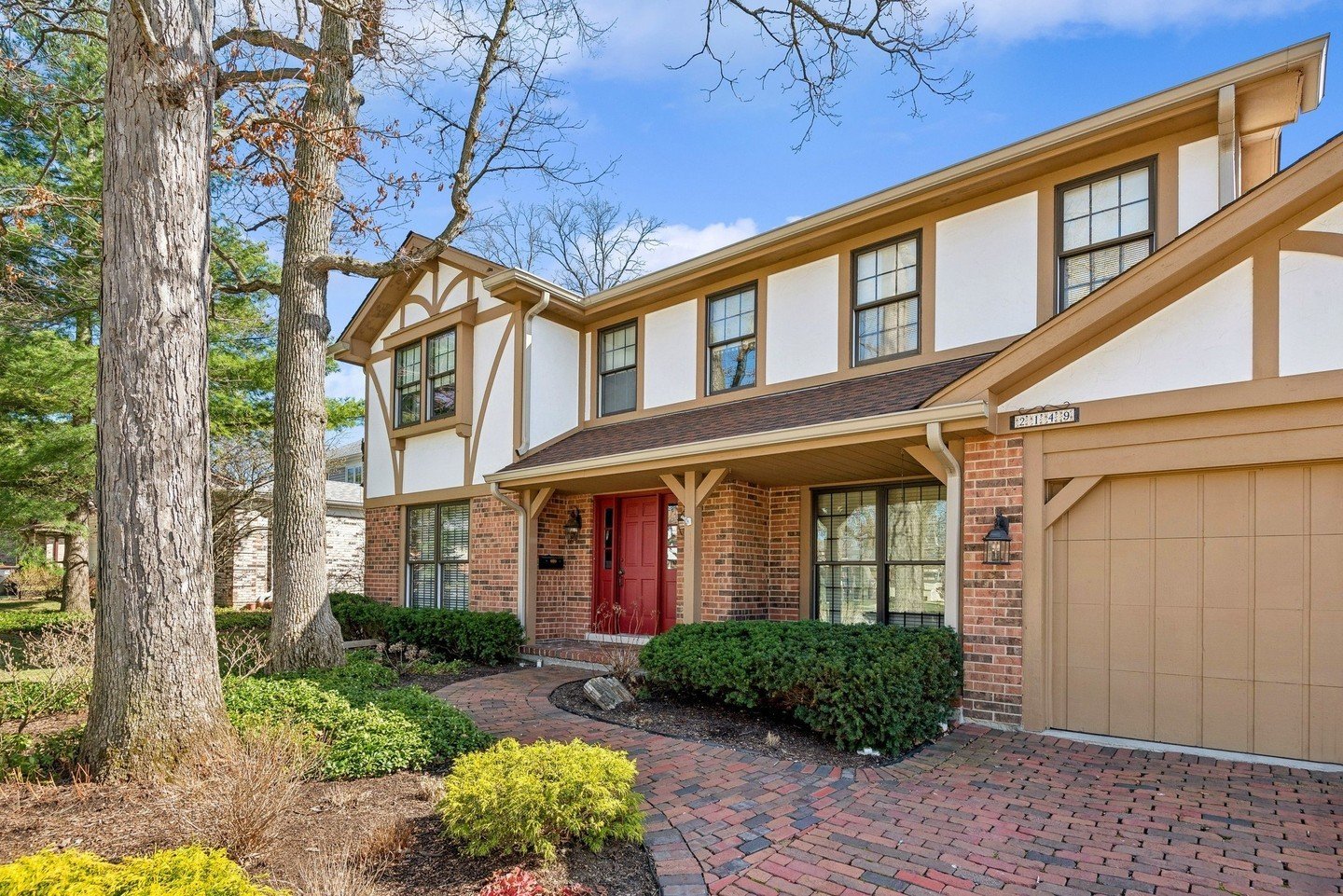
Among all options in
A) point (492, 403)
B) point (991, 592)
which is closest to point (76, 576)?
point (492, 403)

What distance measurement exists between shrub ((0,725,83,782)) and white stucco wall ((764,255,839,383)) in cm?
696

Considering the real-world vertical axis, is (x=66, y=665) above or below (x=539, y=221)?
below

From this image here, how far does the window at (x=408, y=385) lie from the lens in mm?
11920

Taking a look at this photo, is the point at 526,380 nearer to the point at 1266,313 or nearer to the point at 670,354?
the point at 670,354

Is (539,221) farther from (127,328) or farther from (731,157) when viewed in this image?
(127,328)

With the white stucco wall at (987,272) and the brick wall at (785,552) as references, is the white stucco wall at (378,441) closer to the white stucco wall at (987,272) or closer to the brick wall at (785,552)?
the brick wall at (785,552)

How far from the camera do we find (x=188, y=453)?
15.4ft

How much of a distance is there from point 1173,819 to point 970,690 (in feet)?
6.68

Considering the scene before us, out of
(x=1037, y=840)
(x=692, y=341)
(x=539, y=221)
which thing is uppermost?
(x=539, y=221)

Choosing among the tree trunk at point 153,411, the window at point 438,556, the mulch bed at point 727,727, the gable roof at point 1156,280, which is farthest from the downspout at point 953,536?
the window at point 438,556

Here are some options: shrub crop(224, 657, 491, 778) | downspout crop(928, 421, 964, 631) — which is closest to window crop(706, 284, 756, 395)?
downspout crop(928, 421, 964, 631)

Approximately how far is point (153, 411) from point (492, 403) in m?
6.16

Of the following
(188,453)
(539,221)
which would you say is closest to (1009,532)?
(188,453)

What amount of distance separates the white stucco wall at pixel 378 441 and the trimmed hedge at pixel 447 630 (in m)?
2.12
